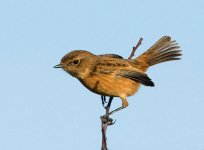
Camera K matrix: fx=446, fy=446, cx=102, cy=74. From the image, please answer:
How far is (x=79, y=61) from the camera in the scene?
30.5 feet

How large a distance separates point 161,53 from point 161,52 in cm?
3

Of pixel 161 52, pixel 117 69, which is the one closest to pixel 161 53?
pixel 161 52

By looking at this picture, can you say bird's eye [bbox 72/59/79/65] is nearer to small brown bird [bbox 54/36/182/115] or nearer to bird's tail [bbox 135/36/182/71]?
small brown bird [bbox 54/36/182/115]

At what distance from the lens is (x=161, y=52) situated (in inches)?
453

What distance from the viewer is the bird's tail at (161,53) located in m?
10.9

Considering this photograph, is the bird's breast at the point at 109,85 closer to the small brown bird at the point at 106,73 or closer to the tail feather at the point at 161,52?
the small brown bird at the point at 106,73

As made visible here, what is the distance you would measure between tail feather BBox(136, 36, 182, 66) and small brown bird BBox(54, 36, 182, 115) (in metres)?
0.68

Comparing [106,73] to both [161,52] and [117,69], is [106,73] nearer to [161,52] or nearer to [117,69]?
[117,69]

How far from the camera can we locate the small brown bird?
9125mm

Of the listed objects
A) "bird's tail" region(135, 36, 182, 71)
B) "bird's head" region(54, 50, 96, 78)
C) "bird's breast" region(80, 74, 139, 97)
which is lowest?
"bird's breast" region(80, 74, 139, 97)

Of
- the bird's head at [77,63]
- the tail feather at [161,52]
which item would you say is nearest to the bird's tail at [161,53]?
the tail feather at [161,52]

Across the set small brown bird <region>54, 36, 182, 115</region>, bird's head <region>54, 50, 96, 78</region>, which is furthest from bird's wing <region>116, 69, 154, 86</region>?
bird's head <region>54, 50, 96, 78</region>

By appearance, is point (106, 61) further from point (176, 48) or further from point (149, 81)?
point (176, 48)

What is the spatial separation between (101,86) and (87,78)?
0.36m
